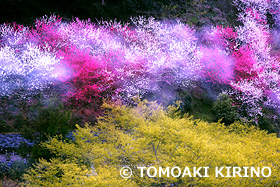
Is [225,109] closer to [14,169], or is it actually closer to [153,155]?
[153,155]

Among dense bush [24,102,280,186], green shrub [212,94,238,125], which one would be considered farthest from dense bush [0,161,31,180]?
green shrub [212,94,238,125]

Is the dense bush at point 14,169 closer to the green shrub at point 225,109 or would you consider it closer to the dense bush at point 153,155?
the dense bush at point 153,155

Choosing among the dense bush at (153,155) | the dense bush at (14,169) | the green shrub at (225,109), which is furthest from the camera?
the green shrub at (225,109)

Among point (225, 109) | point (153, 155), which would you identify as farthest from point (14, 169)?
point (225, 109)

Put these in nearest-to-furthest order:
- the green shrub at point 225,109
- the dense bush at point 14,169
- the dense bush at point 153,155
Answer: the dense bush at point 153,155 < the dense bush at point 14,169 < the green shrub at point 225,109

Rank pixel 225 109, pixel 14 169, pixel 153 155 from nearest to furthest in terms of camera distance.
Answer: pixel 153 155, pixel 14 169, pixel 225 109

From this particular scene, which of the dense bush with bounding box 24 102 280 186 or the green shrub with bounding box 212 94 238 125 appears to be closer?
the dense bush with bounding box 24 102 280 186

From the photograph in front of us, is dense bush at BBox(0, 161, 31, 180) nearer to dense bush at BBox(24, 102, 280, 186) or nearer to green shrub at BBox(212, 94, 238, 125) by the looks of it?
dense bush at BBox(24, 102, 280, 186)

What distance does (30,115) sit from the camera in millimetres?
9078

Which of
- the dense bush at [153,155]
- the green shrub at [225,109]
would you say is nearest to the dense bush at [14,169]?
the dense bush at [153,155]

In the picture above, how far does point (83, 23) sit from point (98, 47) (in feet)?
7.49

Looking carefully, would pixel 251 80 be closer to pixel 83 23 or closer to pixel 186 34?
pixel 186 34

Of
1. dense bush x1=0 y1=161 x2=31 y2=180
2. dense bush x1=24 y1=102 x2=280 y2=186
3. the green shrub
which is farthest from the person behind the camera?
the green shrub

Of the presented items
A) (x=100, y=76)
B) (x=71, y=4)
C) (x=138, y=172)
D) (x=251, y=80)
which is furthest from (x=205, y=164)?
(x=71, y=4)
